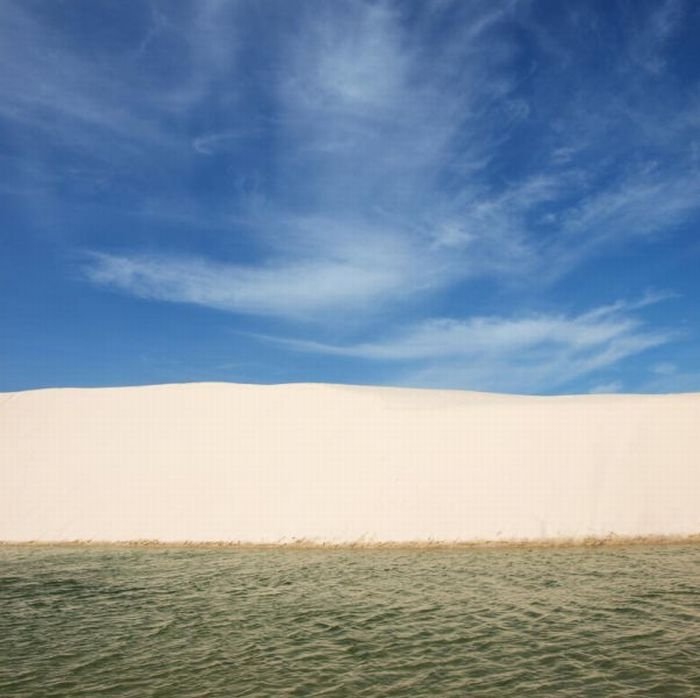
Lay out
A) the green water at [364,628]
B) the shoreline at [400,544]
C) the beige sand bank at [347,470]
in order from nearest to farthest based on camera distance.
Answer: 1. the green water at [364,628]
2. the shoreline at [400,544]
3. the beige sand bank at [347,470]

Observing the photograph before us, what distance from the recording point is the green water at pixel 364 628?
8867 millimetres

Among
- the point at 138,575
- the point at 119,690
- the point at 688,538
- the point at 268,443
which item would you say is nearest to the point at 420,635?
the point at 119,690

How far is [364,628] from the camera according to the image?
11.7 meters

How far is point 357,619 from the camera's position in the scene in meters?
12.4

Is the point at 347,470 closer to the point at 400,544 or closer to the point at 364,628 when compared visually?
the point at 400,544

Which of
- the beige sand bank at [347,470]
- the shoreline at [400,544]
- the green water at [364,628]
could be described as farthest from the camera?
the beige sand bank at [347,470]

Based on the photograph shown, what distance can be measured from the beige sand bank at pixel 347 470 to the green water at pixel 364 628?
5364mm

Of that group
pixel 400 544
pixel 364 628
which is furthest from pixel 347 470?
pixel 364 628

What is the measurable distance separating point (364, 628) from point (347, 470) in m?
18.2

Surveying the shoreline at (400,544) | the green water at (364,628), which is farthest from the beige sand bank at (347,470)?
the green water at (364,628)

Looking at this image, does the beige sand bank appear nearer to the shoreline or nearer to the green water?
the shoreline

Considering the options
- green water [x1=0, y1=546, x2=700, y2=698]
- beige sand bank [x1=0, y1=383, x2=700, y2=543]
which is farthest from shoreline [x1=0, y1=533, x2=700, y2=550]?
green water [x1=0, y1=546, x2=700, y2=698]

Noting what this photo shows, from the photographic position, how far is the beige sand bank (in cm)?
2511

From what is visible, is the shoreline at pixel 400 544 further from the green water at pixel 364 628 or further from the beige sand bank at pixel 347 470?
the green water at pixel 364 628
